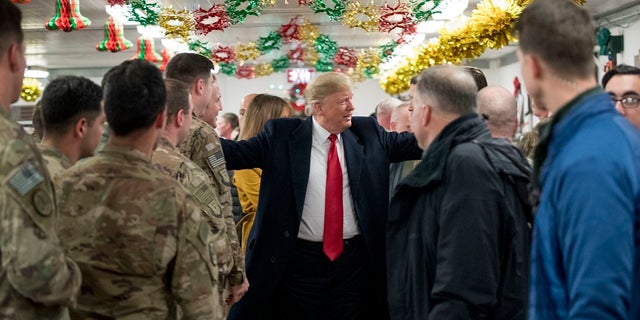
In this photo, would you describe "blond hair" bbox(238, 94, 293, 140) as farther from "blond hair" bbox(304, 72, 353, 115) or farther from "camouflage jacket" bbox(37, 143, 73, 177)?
"camouflage jacket" bbox(37, 143, 73, 177)

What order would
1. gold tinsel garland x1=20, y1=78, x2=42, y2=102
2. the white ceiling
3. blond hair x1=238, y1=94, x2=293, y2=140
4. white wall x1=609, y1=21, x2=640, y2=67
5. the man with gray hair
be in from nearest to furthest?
the man with gray hair, blond hair x1=238, y1=94, x2=293, y2=140, the white ceiling, white wall x1=609, y1=21, x2=640, y2=67, gold tinsel garland x1=20, y1=78, x2=42, y2=102

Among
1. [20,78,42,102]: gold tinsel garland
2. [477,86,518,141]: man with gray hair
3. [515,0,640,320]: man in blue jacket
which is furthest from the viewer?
[20,78,42,102]: gold tinsel garland

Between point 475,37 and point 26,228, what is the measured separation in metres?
5.95

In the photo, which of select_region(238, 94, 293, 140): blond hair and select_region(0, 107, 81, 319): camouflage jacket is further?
select_region(238, 94, 293, 140): blond hair

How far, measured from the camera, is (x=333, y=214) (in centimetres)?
416

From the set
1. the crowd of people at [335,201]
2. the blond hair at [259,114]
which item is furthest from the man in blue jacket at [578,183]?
the blond hair at [259,114]

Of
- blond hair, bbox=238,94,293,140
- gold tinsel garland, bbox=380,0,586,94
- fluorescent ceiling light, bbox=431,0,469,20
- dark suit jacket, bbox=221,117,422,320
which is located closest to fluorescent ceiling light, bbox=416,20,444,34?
gold tinsel garland, bbox=380,0,586,94

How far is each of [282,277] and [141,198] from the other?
74.4 inches

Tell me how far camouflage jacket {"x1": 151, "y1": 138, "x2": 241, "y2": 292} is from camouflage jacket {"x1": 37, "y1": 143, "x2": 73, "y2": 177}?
0.33 metres

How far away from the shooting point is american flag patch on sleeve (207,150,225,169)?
3865 mm

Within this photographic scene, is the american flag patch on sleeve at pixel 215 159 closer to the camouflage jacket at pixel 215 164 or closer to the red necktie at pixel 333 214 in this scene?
the camouflage jacket at pixel 215 164

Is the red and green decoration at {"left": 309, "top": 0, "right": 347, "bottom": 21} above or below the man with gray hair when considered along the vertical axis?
above

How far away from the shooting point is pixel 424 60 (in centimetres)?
958

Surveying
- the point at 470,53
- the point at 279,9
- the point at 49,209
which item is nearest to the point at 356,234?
the point at 49,209
